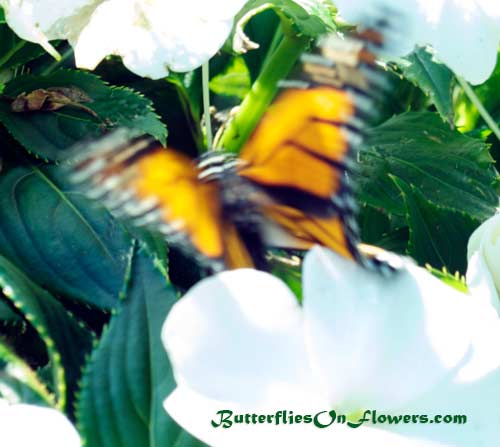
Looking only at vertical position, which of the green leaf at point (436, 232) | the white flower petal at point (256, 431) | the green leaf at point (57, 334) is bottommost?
the green leaf at point (436, 232)

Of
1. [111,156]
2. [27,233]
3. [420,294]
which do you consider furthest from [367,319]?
[27,233]

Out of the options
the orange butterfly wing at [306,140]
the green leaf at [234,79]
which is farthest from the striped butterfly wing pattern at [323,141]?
the green leaf at [234,79]

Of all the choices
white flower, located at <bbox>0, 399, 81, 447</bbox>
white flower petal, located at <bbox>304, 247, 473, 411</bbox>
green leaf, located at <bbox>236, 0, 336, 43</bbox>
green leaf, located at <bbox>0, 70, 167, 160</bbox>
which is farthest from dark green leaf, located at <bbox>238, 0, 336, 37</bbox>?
white flower, located at <bbox>0, 399, 81, 447</bbox>

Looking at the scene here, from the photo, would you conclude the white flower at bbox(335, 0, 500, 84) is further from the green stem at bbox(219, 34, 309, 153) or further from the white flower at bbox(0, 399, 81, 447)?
the white flower at bbox(0, 399, 81, 447)

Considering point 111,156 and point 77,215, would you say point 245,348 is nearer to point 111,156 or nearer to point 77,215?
point 111,156

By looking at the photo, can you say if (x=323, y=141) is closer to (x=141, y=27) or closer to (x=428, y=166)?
(x=141, y=27)

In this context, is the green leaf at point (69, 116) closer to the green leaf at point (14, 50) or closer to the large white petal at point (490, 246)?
the green leaf at point (14, 50)

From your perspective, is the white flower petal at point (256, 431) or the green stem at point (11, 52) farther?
the green stem at point (11, 52)
